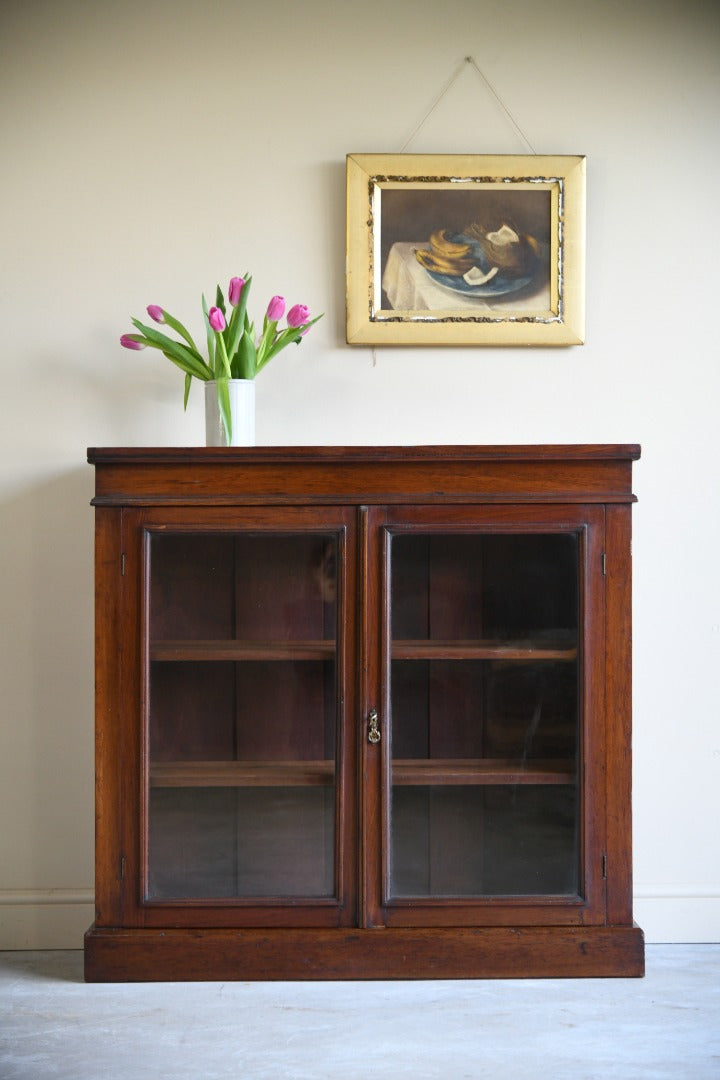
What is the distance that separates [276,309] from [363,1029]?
158 centimetres

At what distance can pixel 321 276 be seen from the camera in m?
2.45

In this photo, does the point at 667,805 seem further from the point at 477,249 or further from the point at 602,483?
the point at 477,249

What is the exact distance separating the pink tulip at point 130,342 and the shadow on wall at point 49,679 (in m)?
0.35

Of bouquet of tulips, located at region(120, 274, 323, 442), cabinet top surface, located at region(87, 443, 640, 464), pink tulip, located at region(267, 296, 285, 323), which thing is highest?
pink tulip, located at region(267, 296, 285, 323)

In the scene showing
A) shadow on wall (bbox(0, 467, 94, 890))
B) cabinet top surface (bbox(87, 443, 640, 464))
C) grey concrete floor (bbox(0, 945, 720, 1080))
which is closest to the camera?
grey concrete floor (bbox(0, 945, 720, 1080))

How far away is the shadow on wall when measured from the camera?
2422 millimetres

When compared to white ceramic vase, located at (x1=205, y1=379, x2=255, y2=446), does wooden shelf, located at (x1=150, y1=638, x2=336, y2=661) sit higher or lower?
lower

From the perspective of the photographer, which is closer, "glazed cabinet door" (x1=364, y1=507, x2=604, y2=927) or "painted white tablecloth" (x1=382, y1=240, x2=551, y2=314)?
"glazed cabinet door" (x1=364, y1=507, x2=604, y2=927)

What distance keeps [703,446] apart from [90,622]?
1629 millimetres

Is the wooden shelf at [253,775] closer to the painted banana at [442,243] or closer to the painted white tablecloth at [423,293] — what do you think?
the painted white tablecloth at [423,293]

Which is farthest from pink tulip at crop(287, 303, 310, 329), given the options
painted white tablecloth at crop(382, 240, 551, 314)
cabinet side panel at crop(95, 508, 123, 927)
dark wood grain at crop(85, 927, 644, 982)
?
dark wood grain at crop(85, 927, 644, 982)

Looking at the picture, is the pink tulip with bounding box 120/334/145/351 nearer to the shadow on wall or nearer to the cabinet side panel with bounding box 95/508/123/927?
the shadow on wall

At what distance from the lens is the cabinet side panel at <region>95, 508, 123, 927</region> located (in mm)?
2078

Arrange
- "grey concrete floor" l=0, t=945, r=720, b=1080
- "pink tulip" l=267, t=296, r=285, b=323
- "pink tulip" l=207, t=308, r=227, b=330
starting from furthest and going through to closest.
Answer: "pink tulip" l=267, t=296, r=285, b=323 < "pink tulip" l=207, t=308, r=227, b=330 < "grey concrete floor" l=0, t=945, r=720, b=1080
